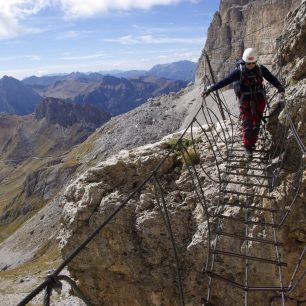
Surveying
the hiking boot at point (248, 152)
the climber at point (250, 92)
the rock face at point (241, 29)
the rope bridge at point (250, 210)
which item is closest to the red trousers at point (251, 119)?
the climber at point (250, 92)

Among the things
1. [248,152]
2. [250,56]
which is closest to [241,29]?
[250,56]

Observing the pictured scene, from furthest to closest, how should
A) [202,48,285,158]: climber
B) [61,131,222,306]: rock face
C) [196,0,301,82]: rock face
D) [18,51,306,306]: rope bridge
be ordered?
[196,0,301,82]: rock face
[202,48,285,158]: climber
[61,131,222,306]: rock face
[18,51,306,306]: rope bridge

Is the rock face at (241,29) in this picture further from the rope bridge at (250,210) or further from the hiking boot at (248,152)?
the rope bridge at (250,210)

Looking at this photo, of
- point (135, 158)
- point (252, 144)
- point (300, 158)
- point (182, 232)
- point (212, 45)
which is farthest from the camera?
point (212, 45)

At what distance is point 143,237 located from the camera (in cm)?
1216

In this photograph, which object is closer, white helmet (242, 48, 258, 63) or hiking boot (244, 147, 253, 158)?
hiking boot (244, 147, 253, 158)

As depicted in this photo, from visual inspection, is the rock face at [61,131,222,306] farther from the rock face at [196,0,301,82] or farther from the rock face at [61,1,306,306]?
the rock face at [196,0,301,82]

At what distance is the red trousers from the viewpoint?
41.9 ft

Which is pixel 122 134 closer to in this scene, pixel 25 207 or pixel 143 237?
pixel 25 207

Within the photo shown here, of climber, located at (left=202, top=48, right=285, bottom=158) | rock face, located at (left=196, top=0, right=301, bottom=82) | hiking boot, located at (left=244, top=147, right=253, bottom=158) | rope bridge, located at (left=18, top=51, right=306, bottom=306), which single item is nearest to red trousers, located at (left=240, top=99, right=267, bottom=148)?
climber, located at (left=202, top=48, right=285, bottom=158)

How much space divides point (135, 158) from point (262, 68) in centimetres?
492

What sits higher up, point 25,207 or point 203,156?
point 203,156

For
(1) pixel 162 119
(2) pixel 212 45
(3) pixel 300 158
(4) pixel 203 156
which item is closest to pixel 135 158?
(4) pixel 203 156

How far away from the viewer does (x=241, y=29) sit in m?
131
